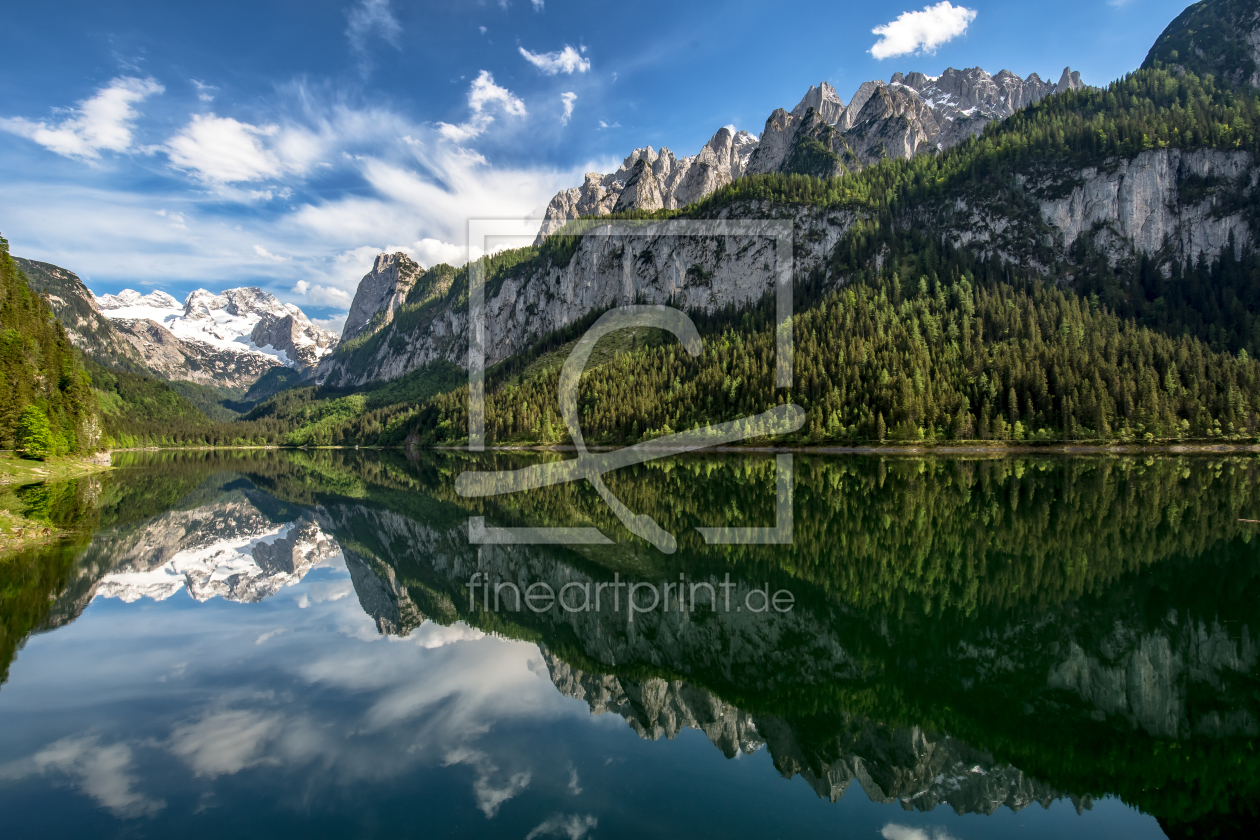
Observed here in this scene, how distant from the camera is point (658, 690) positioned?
13000 mm

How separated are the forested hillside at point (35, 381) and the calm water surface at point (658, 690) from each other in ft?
160

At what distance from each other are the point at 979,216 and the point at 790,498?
167 m

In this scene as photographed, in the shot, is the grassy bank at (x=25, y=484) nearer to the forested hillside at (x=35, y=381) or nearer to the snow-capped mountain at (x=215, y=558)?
the forested hillside at (x=35, y=381)

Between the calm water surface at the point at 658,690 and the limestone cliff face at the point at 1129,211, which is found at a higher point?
the limestone cliff face at the point at 1129,211

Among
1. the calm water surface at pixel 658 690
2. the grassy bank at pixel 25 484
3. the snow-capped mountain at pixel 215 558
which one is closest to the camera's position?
the calm water surface at pixel 658 690

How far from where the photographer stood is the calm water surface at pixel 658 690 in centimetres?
876

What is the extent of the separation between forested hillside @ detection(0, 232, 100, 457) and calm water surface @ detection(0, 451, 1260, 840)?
4872 centimetres

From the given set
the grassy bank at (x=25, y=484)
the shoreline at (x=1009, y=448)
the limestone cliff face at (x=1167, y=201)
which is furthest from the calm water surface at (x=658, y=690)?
the limestone cliff face at (x=1167, y=201)

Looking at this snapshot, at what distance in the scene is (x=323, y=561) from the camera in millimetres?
27516

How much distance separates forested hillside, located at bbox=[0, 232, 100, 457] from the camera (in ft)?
189

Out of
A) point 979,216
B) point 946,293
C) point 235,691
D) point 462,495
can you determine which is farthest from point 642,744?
point 979,216

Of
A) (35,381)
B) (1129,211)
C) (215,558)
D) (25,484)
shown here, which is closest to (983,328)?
(1129,211)

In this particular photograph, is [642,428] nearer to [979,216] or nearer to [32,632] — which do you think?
[32,632]

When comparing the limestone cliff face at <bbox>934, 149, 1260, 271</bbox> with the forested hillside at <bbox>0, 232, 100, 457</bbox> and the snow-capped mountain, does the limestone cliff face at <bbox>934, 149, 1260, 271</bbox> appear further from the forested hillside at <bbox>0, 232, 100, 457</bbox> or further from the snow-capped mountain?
the forested hillside at <bbox>0, 232, 100, 457</bbox>
